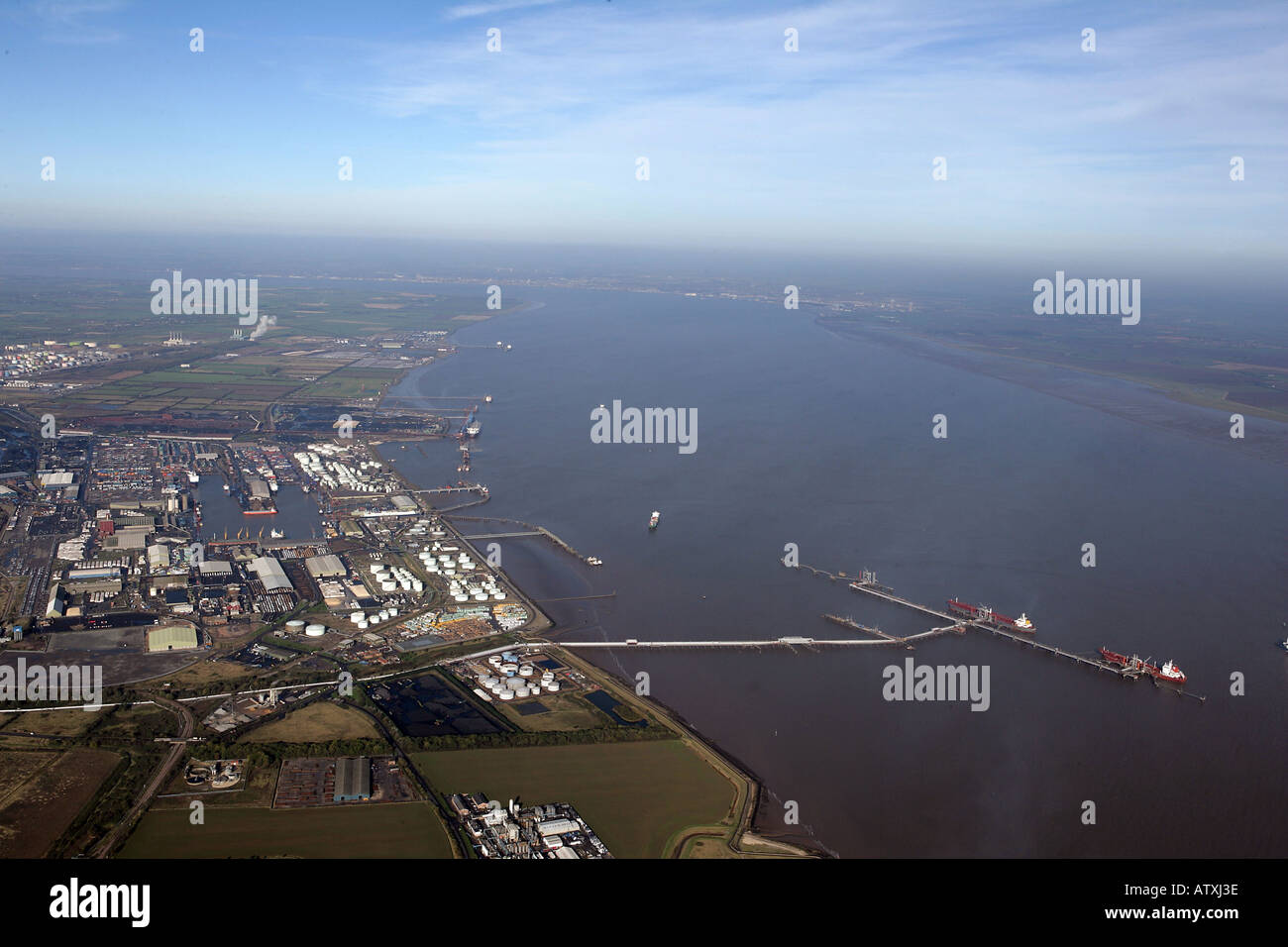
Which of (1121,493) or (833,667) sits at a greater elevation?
(1121,493)

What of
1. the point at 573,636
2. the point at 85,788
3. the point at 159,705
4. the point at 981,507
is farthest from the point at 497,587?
the point at 981,507

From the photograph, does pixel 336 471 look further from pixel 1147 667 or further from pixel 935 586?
pixel 1147 667

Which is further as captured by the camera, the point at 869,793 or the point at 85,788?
the point at 869,793

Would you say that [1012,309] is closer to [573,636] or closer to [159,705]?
[573,636]

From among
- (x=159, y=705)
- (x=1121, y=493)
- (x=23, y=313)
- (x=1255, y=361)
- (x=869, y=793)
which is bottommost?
(x=869, y=793)

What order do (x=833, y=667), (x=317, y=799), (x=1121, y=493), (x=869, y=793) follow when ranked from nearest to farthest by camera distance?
1. (x=317, y=799)
2. (x=869, y=793)
3. (x=833, y=667)
4. (x=1121, y=493)

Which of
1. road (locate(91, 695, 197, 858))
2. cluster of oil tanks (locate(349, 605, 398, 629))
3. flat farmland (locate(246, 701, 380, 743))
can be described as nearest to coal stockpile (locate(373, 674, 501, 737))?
flat farmland (locate(246, 701, 380, 743))

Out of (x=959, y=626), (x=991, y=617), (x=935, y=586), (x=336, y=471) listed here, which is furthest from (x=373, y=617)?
(x=991, y=617)

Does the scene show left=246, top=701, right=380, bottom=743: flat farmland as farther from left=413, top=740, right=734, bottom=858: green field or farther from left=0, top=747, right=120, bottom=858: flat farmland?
left=0, top=747, right=120, bottom=858: flat farmland
